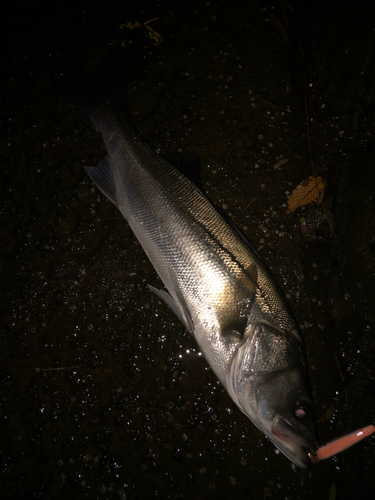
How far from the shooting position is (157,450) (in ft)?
7.06

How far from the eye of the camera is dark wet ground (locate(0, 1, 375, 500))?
215 cm

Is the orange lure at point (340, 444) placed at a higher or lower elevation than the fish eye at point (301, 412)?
lower

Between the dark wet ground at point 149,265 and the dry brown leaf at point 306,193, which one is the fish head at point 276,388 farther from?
the dry brown leaf at point 306,193

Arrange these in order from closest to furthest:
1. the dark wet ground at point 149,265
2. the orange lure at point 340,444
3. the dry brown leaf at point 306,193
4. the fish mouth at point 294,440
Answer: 1. the fish mouth at point 294,440
2. the orange lure at point 340,444
3. the dark wet ground at point 149,265
4. the dry brown leaf at point 306,193

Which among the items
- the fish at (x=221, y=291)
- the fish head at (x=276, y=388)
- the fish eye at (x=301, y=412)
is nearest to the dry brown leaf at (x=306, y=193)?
the fish at (x=221, y=291)

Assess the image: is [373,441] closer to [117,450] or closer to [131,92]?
[117,450]

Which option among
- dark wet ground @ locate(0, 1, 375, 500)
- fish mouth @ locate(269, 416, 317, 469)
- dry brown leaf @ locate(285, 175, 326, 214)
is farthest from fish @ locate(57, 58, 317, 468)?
dry brown leaf @ locate(285, 175, 326, 214)

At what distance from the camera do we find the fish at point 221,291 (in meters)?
1.68

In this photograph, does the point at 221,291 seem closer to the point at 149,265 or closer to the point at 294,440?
the point at 149,265

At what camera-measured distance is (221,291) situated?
181 cm

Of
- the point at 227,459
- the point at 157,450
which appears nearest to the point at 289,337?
the point at 227,459

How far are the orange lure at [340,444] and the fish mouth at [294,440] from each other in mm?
172

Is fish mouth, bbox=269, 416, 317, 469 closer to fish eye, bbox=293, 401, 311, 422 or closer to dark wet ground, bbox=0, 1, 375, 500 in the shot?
fish eye, bbox=293, 401, 311, 422

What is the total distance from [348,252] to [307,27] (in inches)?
88.7
